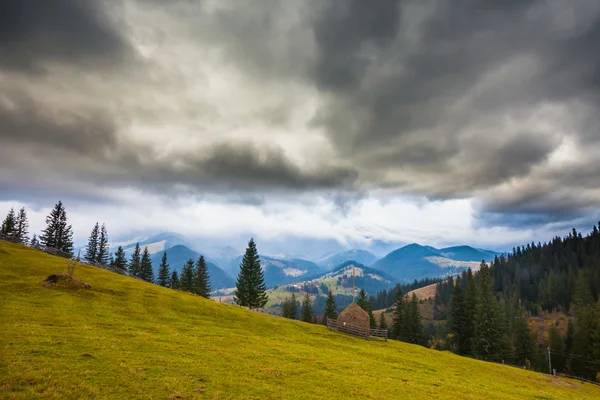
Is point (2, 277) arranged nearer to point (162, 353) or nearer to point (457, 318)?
point (162, 353)

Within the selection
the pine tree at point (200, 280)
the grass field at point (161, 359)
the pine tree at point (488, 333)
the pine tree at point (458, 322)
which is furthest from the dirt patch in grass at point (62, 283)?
the pine tree at point (458, 322)

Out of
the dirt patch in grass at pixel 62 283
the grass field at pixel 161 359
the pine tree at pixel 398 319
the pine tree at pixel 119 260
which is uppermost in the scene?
the pine tree at pixel 119 260

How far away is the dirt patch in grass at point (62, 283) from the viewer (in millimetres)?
40781

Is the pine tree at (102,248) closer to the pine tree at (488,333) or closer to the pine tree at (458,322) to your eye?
the pine tree at (458,322)

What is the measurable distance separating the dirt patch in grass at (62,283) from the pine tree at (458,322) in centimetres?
9023

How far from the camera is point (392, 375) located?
29156mm

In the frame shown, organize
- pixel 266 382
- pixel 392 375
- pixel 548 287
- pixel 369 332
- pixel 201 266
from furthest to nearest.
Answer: pixel 548 287
pixel 201 266
pixel 369 332
pixel 392 375
pixel 266 382

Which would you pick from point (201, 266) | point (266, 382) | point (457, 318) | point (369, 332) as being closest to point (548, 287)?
point (457, 318)

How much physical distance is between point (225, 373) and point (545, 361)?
372 ft

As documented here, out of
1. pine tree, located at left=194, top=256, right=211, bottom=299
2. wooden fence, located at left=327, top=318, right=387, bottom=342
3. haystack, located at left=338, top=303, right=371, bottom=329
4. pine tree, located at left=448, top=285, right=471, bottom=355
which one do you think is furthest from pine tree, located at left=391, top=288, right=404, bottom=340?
pine tree, located at left=194, top=256, right=211, bottom=299

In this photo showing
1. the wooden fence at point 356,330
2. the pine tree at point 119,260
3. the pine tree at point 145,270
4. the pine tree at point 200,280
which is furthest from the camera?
the pine tree at point 119,260

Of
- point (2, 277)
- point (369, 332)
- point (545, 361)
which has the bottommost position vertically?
point (545, 361)

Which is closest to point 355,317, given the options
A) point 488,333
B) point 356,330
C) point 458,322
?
point 356,330

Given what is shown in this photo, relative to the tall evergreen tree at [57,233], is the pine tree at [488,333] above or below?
below
